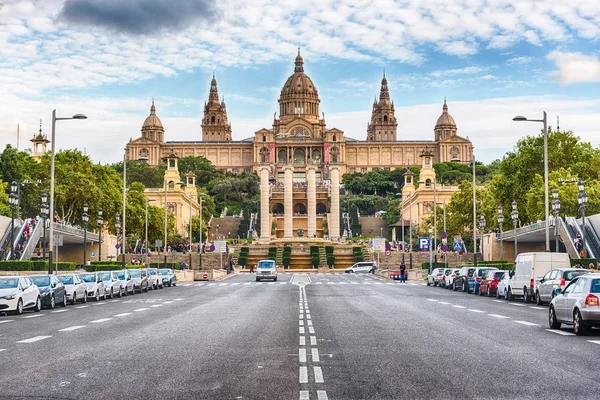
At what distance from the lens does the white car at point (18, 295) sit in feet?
88.2

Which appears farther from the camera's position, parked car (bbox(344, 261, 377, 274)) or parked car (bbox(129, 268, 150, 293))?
parked car (bbox(344, 261, 377, 274))

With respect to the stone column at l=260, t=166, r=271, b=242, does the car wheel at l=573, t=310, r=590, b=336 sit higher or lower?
lower

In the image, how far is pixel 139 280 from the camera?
46.8 meters

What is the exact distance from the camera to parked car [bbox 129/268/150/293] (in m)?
46.1

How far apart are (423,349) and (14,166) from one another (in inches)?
3352

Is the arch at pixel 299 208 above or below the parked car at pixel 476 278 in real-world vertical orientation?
above

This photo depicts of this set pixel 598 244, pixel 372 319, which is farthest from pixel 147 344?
pixel 598 244

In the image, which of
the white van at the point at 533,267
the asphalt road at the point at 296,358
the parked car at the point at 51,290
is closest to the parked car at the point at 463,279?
the white van at the point at 533,267

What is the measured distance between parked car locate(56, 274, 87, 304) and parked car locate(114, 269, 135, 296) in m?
6.26

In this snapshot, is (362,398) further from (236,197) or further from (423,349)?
(236,197)

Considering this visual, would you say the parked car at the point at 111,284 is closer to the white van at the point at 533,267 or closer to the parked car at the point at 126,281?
the parked car at the point at 126,281

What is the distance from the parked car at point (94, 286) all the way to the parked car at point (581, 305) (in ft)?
71.7

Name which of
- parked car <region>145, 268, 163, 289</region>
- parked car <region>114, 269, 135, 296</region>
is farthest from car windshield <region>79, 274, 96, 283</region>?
parked car <region>145, 268, 163, 289</region>

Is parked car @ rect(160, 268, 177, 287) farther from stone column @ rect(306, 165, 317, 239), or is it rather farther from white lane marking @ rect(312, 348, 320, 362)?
stone column @ rect(306, 165, 317, 239)
